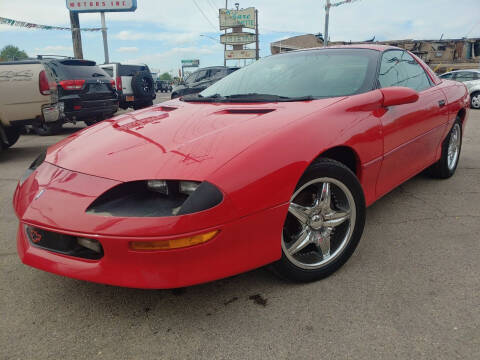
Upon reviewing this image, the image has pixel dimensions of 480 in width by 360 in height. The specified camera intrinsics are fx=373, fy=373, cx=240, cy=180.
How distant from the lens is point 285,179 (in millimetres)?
1682

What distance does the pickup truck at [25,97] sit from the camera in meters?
5.06

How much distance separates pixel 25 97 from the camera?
16.9 ft

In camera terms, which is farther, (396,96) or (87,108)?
(87,108)

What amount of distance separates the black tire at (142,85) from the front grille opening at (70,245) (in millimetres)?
10121

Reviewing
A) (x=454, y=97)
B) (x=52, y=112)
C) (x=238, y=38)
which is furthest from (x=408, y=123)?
(x=238, y=38)

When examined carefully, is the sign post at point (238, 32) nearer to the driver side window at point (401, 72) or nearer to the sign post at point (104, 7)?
the sign post at point (104, 7)

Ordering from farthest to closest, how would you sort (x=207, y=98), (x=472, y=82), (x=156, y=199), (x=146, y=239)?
(x=472, y=82), (x=207, y=98), (x=156, y=199), (x=146, y=239)

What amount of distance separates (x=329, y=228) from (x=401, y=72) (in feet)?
5.42

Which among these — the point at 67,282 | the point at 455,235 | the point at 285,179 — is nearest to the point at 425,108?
the point at 455,235

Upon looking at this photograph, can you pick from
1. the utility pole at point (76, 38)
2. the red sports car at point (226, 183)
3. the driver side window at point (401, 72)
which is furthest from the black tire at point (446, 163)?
the utility pole at point (76, 38)

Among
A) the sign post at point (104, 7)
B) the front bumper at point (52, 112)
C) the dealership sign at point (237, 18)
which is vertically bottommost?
the front bumper at point (52, 112)

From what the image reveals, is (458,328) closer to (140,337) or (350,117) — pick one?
(350,117)

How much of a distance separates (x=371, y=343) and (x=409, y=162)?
1.61 m

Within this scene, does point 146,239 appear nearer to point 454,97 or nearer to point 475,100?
point 454,97
